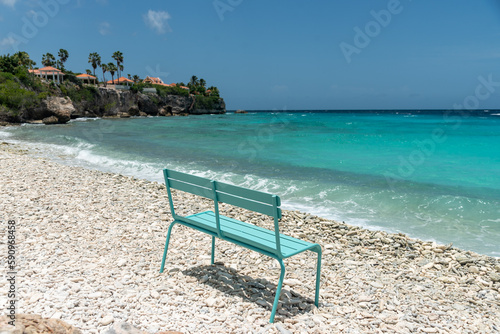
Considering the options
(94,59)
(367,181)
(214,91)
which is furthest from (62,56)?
(367,181)

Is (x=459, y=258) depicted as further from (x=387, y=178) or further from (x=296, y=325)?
(x=387, y=178)

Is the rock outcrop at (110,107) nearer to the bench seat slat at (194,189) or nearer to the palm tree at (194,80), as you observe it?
the palm tree at (194,80)

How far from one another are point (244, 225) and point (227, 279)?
772mm

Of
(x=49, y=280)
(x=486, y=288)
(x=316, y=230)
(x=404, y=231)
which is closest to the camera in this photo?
(x=49, y=280)

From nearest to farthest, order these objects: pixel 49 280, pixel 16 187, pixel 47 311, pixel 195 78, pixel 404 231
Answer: pixel 47 311 → pixel 49 280 → pixel 404 231 → pixel 16 187 → pixel 195 78

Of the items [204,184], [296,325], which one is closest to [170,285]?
[204,184]

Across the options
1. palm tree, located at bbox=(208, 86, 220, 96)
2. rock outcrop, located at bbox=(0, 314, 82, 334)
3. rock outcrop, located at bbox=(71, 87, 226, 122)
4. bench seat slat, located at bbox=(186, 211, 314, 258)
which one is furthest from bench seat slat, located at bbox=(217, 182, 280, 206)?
palm tree, located at bbox=(208, 86, 220, 96)

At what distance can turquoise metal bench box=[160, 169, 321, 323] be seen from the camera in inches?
142

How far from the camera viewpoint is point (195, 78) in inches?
5241

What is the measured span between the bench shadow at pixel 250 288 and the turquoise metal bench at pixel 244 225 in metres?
0.26

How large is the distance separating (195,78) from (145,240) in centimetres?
13319

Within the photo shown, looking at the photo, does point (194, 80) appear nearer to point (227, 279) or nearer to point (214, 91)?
point (214, 91)

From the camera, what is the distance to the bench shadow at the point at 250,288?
3957mm

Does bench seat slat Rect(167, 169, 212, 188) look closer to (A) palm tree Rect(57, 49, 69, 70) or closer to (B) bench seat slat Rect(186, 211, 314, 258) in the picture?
(B) bench seat slat Rect(186, 211, 314, 258)
